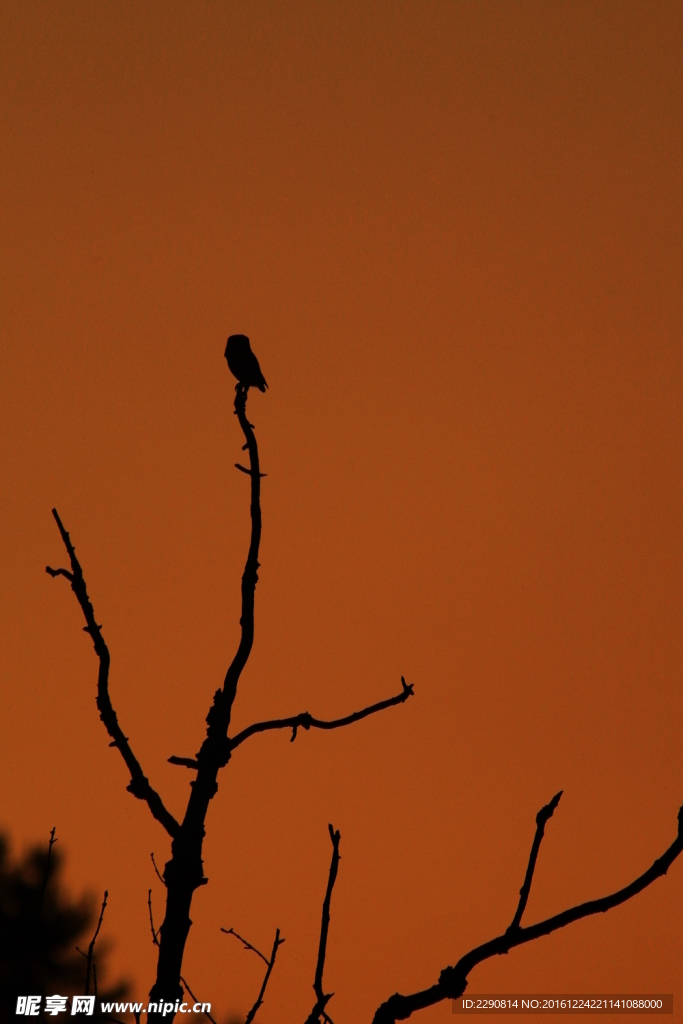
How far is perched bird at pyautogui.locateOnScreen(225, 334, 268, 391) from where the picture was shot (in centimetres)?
930

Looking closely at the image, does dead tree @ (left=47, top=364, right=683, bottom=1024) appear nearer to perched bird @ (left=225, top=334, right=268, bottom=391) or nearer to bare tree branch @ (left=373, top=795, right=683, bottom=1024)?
bare tree branch @ (left=373, top=795, right=683, bottom=1024)

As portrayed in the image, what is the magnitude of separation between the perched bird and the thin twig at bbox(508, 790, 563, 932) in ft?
20.4

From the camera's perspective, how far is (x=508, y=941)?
3609 mm

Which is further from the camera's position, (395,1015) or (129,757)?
(129,757)

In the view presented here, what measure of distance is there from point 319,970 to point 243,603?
5.40 ft

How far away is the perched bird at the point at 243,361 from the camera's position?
9.30 m

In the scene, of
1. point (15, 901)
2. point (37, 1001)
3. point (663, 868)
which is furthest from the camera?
point (15, 901)

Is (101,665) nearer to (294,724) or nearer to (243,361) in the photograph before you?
(294,724)

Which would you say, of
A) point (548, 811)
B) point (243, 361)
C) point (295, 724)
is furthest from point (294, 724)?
point (243, 361)

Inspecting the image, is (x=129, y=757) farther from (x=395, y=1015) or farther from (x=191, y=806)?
(x=395, y=1015)

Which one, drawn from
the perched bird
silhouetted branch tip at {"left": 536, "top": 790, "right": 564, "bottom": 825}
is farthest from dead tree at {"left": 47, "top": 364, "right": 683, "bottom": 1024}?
the perched bird

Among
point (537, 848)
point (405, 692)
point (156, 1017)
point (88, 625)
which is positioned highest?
point (405, 692)

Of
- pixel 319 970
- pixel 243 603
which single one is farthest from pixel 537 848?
pixel 243 603

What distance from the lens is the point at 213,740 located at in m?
4.64
